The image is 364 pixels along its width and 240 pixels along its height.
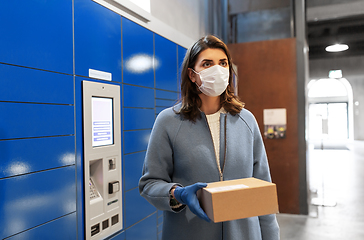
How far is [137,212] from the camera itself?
2467 mm

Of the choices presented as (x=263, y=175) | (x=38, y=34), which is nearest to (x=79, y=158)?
(x=38, y=34)

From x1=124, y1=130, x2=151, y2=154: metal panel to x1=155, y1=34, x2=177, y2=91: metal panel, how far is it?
0.54m

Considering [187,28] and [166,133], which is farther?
[187,28]

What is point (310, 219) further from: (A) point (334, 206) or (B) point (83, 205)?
Answer: (B) point (83, 205)

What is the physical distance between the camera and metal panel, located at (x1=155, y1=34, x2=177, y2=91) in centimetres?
283

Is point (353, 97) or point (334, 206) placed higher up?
point (353, 97)

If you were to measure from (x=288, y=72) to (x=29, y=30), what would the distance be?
3712 mm

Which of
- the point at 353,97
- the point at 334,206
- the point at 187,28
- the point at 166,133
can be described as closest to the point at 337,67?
the point at 353,97

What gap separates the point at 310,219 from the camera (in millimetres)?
4094

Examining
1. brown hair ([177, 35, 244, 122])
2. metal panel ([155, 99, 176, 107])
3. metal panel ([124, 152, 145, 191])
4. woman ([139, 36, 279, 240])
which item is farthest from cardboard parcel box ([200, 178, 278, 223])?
metal panel ([155, 99, 176, 107])

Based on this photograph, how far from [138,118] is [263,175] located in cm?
147

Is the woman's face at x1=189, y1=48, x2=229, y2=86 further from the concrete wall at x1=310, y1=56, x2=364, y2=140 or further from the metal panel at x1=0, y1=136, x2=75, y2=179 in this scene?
the concrete wall at x1=310, y1=56, x2=364, y2=140

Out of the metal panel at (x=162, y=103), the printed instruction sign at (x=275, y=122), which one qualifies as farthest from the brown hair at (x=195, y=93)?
the printed instruction sign at (x=275, y=122)

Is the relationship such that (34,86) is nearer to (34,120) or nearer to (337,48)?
(34,120)
